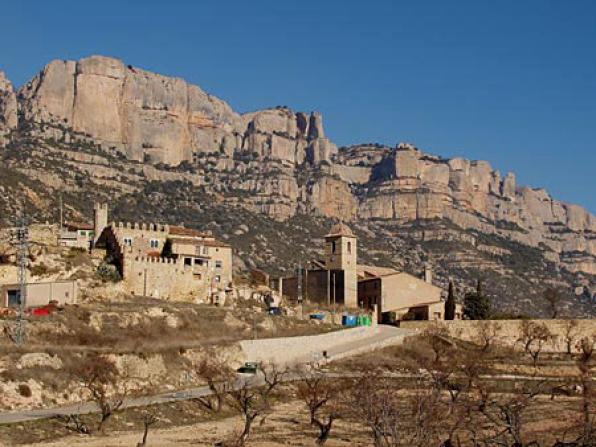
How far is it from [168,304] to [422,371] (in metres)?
19.5

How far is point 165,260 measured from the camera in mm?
78375

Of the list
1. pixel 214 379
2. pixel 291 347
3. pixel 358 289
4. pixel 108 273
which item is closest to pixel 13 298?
pixel 108 273

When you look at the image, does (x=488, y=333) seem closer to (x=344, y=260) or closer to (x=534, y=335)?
(x=534, y=335)

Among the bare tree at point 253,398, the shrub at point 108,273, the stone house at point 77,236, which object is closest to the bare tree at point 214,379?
the bare tree at point 253,398

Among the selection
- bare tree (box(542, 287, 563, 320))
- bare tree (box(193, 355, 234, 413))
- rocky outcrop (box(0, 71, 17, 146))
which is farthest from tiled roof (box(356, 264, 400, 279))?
rocky outcrop (box(0, 71, 17, 146))

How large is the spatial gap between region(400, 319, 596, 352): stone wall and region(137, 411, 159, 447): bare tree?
41309 millimetres

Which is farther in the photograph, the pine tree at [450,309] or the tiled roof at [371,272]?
the tiled roof at [371,272]

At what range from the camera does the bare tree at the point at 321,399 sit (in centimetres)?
4716

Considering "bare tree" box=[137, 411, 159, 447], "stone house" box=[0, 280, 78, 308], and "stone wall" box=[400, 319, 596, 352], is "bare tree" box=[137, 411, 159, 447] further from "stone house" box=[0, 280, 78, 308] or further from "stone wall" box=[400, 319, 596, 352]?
"stone wall" box=[400, 319, 596, 352]

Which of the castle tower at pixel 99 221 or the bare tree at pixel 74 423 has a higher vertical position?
the castle tower at pixel 99 221

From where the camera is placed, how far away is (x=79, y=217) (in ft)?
458

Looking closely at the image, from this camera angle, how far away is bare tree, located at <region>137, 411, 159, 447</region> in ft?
139

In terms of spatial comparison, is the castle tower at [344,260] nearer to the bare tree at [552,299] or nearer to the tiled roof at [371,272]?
the tiled roof at [371,272]

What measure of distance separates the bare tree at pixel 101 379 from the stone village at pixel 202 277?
12.9 meters
